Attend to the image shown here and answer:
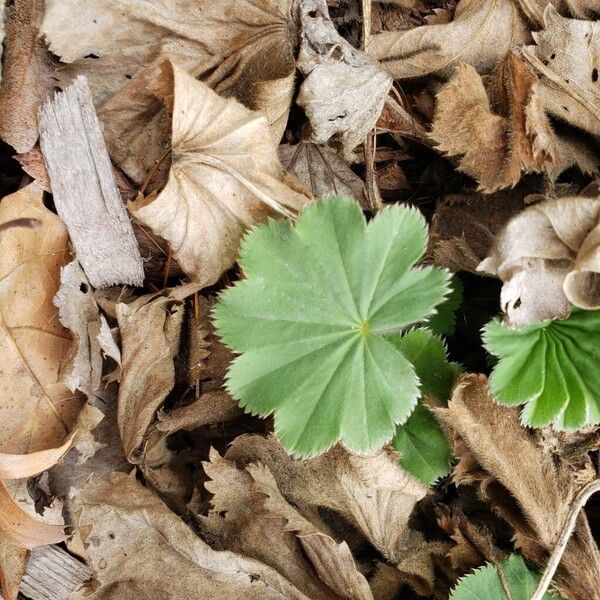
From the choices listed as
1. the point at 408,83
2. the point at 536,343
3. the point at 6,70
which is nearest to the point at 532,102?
the point at 408,83

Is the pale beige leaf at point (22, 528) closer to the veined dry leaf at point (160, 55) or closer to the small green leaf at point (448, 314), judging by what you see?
the veined dry leaf at point (160, 55)

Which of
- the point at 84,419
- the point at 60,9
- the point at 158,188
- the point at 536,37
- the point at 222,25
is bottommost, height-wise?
the point at 84,419

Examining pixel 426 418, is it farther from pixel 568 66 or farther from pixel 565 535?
pixel 568 66

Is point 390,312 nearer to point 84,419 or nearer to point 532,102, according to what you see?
point 532,102

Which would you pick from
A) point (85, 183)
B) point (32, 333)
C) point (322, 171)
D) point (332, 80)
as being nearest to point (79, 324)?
point (32, 333)

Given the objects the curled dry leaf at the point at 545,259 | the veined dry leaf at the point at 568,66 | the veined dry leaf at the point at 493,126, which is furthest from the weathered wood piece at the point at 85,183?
the veined dry leaf at the point at 568,66

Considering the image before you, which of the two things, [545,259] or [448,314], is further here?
[448,314]
